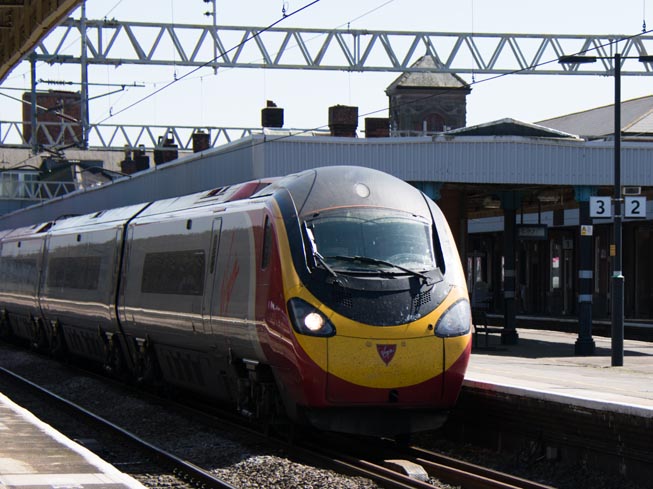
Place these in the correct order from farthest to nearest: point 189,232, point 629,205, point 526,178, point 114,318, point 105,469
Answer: point 526,178
point 629,205
point 114,318
point 189,232
point 105,469

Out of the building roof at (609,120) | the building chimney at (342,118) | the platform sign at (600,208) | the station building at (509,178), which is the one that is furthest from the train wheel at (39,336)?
the building roof at (609,120)

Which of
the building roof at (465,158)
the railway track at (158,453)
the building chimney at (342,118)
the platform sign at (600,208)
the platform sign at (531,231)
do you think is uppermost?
the building chimney at (342,118)

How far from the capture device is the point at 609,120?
4700 cm

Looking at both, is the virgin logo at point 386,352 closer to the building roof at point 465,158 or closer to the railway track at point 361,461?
the railway track at point 361,461

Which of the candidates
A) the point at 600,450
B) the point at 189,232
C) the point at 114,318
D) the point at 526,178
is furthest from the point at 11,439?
the point at 526,178

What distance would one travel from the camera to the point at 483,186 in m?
27.8

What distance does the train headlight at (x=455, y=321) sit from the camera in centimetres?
1228

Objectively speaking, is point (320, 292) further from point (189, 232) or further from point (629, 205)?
point (629, 205)

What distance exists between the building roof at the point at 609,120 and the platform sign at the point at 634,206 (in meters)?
18.2

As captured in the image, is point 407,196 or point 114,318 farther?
point 114,318

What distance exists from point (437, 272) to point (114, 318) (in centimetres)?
849

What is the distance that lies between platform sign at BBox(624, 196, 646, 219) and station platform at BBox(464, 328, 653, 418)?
2970mm

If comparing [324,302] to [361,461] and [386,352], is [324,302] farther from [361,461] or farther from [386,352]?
[361,461]

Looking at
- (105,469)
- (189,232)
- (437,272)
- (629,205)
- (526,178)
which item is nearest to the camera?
(105,469)
